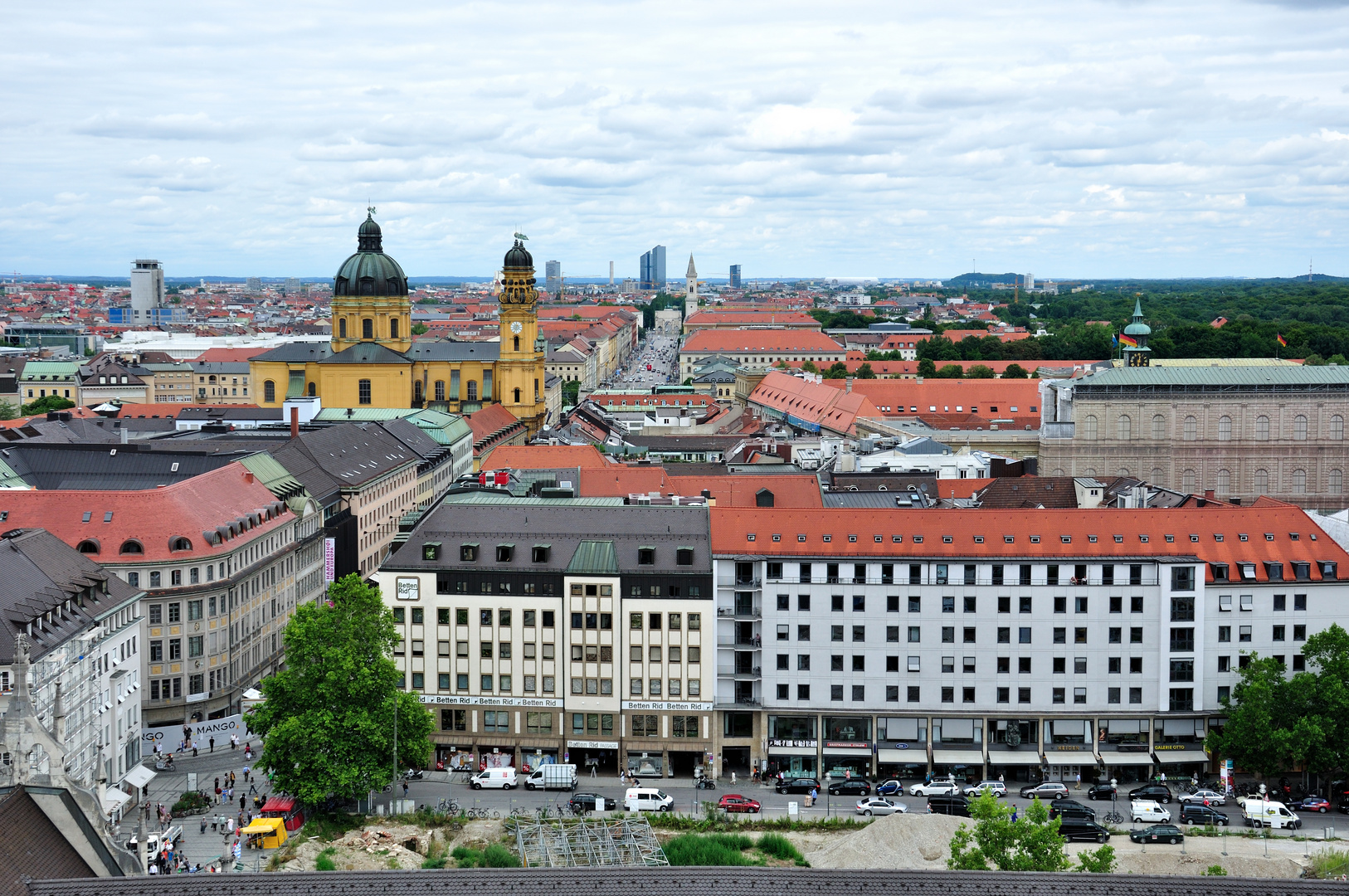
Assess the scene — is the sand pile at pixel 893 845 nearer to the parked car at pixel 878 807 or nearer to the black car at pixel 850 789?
the parked car at pixel 878 807

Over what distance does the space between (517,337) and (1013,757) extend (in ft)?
431

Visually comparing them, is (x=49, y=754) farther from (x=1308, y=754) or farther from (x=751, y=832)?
(x=1308, y=754)

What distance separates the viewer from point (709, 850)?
57.2 meters

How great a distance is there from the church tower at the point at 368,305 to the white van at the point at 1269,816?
469ft

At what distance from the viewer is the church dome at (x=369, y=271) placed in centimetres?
19450

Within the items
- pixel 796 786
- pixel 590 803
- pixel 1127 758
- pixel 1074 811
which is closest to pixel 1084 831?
pixel 1074 811

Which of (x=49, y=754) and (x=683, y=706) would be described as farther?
(x=683, y=706)

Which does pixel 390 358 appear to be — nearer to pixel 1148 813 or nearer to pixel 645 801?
pixel 645 801

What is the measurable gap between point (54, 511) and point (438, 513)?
22.4 metres

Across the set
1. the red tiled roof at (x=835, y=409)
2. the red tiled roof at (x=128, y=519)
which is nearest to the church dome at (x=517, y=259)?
the red tiled roof at (x=835, y=409)

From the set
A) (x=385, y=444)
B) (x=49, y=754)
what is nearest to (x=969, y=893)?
(x=49, y=754)

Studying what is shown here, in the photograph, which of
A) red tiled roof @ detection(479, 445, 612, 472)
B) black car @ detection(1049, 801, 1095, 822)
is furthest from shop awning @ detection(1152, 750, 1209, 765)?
red tiled roof @ detection(479, 445, 612, 472)

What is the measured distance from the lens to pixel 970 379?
194 meters

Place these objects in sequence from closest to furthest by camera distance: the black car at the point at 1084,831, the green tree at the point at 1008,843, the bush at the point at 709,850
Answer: the green tree at the point at 1008,843 → the bush at the point at 709,850 → the black car at the point at 1084,831
